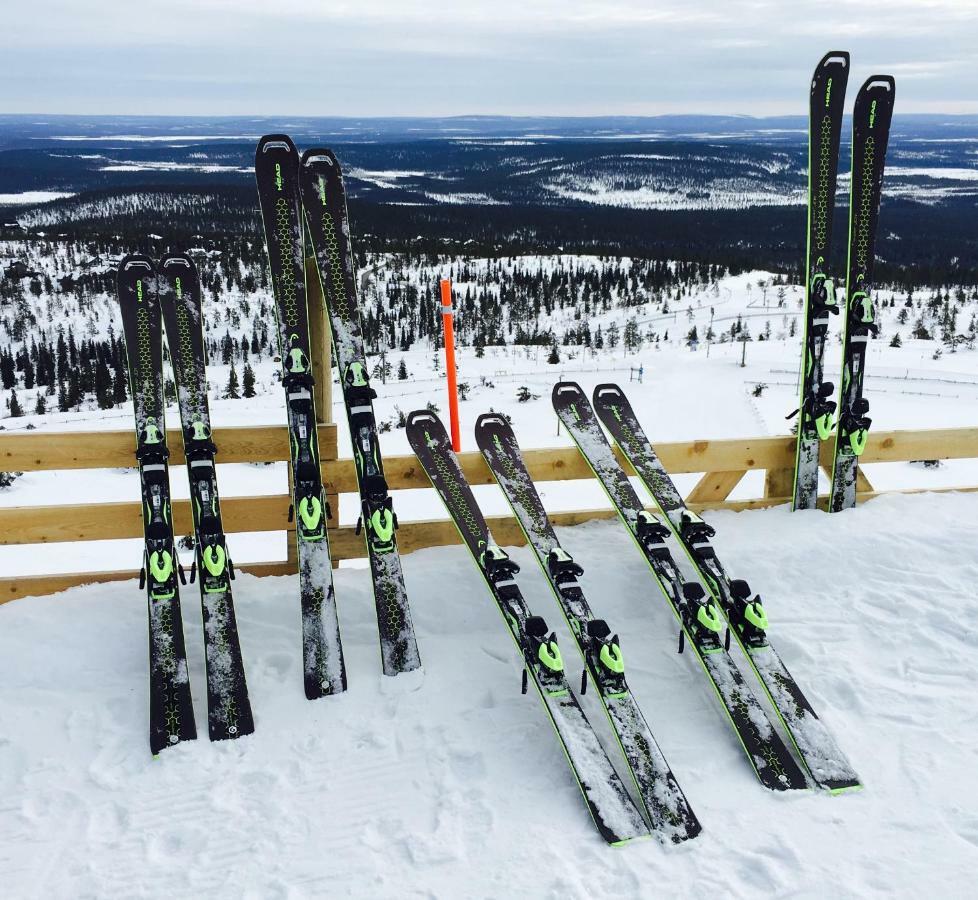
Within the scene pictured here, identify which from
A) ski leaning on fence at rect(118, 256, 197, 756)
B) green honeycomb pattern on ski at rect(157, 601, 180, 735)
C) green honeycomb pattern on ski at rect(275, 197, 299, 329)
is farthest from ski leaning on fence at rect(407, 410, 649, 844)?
green honeycomb pattern on ski at rect(157, 601, 180, 735)

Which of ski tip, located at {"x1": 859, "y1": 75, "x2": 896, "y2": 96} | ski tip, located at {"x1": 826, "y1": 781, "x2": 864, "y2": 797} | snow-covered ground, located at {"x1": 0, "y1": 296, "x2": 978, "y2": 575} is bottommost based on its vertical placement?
snow-covered ground, located at {"x1": 0, "y1": 296, "x2": 978, "y2": 575}

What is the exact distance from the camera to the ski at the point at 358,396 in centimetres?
302

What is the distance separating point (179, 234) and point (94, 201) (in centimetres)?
2864

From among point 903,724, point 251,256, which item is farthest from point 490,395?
point 251,256

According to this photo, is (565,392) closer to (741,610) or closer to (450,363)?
(741,610)

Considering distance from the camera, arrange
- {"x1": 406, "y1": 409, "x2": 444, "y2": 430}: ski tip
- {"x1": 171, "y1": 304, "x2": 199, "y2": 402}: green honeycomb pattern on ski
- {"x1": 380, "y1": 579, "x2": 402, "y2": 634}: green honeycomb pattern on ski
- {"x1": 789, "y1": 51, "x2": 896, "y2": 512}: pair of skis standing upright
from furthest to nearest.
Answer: {"x1": 789, "y1": 51, "x2": 896, "y2": 512}: pair of skis standing upright → {"x1": 406, "y1": 409, "x2": 444, "y2": 430}: ski tip → {"x1": 171, "y1": 304, "x2": 199, "y2": 402}: green honeycomb pattern on ski → {"x1": 380, "y1": 579, "x2": 402, "y2": 634}: green honeycomb pattern on ski

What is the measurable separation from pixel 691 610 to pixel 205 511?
204 centimetres

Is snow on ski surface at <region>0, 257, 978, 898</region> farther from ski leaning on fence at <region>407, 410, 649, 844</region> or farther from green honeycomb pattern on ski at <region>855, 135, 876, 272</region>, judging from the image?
green honeycomb pattern on ski at <region>855, 135, 876, 272</region>

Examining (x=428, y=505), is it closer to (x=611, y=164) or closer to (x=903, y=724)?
(x=903, y=724)

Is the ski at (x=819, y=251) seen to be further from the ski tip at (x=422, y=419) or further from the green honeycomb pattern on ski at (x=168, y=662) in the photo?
the green honeycomb pattern on ski at (x=168, y=662)

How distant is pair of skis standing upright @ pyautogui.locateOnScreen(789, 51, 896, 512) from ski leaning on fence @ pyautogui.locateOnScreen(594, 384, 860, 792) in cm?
99

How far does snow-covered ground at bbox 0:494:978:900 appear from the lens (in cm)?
207

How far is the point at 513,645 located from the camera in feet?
10.3

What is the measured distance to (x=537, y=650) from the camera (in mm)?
2723
